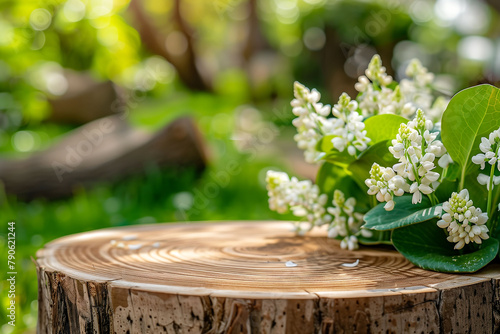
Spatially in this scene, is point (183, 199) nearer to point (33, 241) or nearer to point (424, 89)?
point (33, 241)

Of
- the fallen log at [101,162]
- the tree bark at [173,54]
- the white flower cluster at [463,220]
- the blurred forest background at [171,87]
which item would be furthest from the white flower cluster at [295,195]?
the tree bark at [173,54]

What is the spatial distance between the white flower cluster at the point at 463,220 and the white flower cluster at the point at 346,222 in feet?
0.91

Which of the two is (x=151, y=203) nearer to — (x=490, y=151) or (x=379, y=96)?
(x=379, y=96)

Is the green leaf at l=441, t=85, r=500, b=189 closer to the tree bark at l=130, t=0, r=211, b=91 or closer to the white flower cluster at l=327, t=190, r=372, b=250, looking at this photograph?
the white flower cluster at l=327, t=190, r=372, b=250

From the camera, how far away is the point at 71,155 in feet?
12.1

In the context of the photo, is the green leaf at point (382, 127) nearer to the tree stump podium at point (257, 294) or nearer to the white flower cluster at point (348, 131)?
the white flower cluster at point (348, 131)

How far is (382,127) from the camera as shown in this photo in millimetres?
1175

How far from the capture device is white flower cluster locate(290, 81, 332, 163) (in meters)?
1.20

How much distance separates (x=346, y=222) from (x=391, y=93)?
369 mm

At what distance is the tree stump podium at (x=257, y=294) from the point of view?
2.81 ft

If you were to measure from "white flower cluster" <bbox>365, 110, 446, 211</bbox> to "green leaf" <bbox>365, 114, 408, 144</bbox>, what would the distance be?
0.12 m

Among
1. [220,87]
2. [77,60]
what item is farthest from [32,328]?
[220,87]

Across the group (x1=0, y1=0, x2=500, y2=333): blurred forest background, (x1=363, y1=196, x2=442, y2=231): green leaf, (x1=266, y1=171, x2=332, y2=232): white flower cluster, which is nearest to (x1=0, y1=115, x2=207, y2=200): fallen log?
(x1=0, y1=0, x2=500, y2=333): blurred forest background

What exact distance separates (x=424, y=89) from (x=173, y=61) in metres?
6.36
